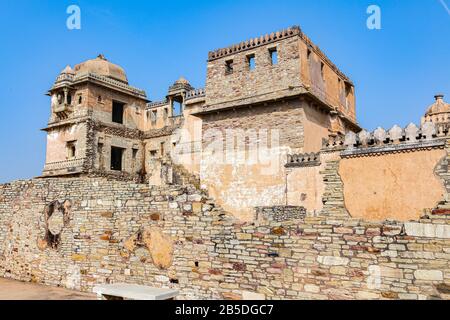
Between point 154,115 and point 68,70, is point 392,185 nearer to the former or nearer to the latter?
point 154,115

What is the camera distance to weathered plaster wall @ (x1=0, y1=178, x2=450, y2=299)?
591 cm

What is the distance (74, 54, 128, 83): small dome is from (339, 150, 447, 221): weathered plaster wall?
20346 millimetres

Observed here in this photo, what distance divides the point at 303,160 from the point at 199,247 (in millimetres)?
9314

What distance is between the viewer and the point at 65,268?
31.7ft

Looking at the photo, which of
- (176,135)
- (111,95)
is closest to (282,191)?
(176,135)

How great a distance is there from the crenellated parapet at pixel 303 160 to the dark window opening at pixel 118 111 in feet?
54.5

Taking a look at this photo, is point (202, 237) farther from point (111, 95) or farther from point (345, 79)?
point (111, 95)

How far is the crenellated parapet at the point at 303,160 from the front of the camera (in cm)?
1581

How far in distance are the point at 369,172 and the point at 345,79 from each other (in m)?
10.1

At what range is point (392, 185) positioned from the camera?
44.7 feet

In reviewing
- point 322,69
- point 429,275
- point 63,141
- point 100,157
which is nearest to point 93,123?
point 100,157

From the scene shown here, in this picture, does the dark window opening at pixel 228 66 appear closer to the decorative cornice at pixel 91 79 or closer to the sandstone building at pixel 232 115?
the sandstone building at pixel 232 115

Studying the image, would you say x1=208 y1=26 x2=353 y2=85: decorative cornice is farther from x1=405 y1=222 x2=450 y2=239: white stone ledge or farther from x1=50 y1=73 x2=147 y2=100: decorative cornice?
x1=405 y1=222 x2=450 y2=239: white stone ledge

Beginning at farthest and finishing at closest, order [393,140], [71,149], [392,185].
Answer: [71,149] → [393,140] → [392,185]
